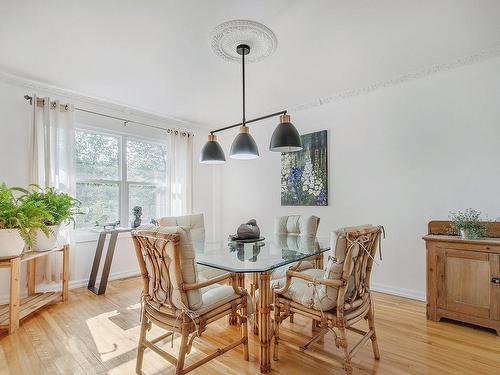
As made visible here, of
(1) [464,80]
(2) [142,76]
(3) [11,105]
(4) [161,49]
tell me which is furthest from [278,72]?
(3) [11,105]

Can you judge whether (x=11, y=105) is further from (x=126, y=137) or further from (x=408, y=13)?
(x=408, y=13)

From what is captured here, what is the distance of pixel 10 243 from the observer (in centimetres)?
243

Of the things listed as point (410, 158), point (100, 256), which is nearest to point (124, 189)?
point (100, 256)

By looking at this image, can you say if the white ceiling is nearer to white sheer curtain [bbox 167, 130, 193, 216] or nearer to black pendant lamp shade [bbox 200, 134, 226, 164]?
black pendant lamp shade [bbox 200, 134, 226, 164]

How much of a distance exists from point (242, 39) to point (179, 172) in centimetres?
274

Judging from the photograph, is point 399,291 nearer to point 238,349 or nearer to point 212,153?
point 238,349

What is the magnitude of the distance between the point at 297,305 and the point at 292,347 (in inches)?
19.1

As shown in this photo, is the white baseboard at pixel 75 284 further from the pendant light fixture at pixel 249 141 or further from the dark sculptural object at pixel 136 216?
the pendant light fixture at pixel 249 141

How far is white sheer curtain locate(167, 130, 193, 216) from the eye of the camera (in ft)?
14.7

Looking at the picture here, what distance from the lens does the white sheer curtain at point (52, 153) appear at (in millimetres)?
3213

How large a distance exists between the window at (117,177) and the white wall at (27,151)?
0.19 meters

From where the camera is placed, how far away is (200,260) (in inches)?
79.9

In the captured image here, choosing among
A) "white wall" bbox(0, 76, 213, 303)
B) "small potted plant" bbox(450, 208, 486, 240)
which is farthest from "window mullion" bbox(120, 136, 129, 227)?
"small potted plant" bbox(450, 208, 486, 240)

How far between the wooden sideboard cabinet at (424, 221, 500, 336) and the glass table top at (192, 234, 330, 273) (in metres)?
1.06
